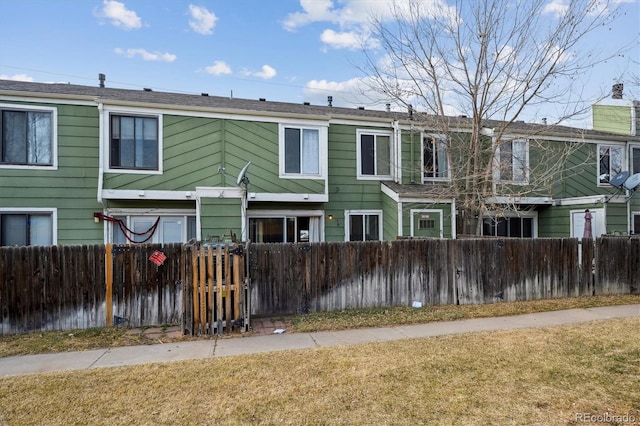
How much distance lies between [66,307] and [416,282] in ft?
20.9

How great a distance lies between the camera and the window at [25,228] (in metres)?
9.30

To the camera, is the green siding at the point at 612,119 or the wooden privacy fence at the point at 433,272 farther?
the green siding at the point at 612,119

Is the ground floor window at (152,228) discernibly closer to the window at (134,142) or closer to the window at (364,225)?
the window at (134,142)

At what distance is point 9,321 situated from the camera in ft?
18.9

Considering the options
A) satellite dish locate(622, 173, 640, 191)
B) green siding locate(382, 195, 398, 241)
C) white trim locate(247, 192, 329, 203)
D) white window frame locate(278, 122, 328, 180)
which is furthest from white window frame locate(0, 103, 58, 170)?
satellite dish locate(622, 173, 640, 191)

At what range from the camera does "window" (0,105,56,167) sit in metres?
9.21

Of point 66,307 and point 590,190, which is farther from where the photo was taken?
point 590,190

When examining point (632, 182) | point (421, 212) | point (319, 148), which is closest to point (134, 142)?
point (319, 148)

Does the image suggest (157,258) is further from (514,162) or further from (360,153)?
(514,162)

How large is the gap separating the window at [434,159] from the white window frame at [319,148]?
11.7 ft

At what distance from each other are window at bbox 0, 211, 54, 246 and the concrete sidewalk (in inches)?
234

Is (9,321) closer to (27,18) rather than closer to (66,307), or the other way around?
(66,307)

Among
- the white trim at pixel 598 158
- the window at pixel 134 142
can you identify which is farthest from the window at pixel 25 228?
the white trim at pixel 598 158

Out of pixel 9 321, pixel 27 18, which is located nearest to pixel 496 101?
pixel 9 321
